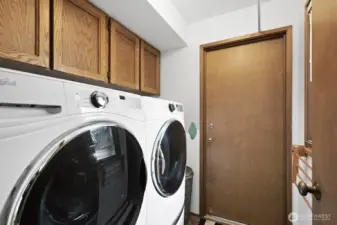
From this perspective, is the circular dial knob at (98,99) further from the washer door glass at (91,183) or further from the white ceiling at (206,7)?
the white ceiling at (206,7)

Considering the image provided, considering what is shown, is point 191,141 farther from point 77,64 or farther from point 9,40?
point 9,40

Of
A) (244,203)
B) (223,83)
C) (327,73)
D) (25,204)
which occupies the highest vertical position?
(223,83)

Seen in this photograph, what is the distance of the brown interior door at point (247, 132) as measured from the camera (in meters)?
1.62

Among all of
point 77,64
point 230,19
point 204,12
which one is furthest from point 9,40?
point 230,19

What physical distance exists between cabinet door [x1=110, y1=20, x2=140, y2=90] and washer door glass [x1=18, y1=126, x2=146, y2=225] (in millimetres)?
851

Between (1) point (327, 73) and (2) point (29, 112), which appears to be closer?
(2) point (29, 112)

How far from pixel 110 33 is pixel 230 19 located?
1182mm

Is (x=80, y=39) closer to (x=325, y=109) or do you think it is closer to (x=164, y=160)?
(x=164, y=160)

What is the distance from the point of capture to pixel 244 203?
69.0 inches

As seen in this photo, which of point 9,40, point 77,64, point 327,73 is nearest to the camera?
point 327,73

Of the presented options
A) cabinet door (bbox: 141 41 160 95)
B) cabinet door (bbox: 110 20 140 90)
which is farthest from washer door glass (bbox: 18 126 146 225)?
cabinet door (bbox: 141 41 160 95)

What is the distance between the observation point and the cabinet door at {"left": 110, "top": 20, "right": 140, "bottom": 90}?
149cm

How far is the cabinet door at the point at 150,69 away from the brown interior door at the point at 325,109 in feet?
4.71

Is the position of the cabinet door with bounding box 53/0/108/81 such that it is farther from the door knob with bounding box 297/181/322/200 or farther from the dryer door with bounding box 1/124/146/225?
the door knob with bounding box 297/181/322/200
